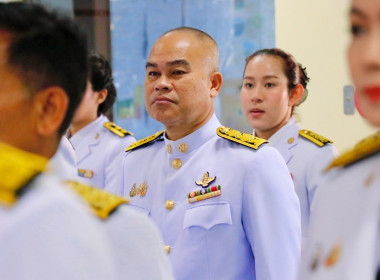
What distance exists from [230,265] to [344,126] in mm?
1654

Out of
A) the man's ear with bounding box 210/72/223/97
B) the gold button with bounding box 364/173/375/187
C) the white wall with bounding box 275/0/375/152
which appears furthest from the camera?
the white wall with bounding box 275/0/375/152

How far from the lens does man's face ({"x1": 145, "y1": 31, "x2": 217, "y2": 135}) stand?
1531 mm

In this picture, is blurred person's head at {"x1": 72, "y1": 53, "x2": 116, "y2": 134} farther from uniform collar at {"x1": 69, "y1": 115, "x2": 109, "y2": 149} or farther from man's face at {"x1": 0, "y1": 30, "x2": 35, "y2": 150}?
man's face at {"x1": 0, "y1": 30, "x2": 35, "y2": 150}

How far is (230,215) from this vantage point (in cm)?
142

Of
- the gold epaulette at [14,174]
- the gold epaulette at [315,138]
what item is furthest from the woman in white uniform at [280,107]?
the gold epaulette at [14,174]

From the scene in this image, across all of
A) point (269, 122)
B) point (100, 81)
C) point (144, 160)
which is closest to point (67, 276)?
point (144, 160)

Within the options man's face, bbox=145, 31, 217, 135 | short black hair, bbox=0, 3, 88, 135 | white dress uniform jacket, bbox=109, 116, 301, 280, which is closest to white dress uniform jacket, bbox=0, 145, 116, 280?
short black hair, bbox=0, 3, 88, 135

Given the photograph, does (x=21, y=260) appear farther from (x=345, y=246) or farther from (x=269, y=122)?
(x=269, y=122)

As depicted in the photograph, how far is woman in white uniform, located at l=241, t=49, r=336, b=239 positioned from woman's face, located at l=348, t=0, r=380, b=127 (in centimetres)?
148

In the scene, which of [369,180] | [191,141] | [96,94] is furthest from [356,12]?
[96,94]

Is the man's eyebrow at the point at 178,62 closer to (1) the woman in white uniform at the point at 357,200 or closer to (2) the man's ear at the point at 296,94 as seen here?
(2) the man's ear at the point at 296,94

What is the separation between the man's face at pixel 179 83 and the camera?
60.3 inches

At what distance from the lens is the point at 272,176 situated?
1.43 m

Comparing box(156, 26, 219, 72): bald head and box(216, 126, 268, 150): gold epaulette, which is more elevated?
box(156, 26, 219, 72): bald head
